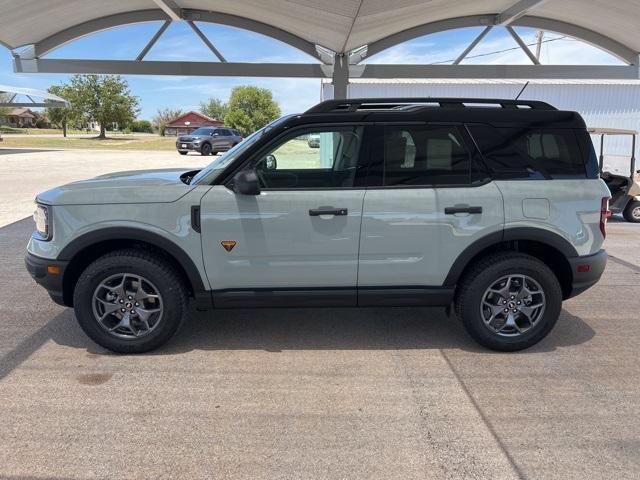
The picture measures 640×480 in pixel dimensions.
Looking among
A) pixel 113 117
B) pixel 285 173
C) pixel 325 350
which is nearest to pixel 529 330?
pixel 325 350

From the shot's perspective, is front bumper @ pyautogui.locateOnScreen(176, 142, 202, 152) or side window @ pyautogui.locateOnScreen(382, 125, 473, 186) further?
front bumper @ pyautogui.locateOnScreen(176, 142, 202, 152)

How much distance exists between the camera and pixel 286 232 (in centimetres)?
383

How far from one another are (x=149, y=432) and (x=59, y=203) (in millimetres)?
1854

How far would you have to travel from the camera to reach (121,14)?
9.77 m

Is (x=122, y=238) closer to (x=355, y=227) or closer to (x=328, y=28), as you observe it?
(x=355, y=227)

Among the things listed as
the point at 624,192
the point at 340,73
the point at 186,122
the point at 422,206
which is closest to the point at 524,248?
the point at 422,206

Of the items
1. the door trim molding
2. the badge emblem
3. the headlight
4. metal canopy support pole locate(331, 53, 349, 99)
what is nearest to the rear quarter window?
the door trim molding

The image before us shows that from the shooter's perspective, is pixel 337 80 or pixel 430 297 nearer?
pixel 430 297

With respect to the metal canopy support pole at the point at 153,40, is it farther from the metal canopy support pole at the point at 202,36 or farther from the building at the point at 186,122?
the building at the point at 186,122

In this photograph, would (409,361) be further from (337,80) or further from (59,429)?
(337,80)

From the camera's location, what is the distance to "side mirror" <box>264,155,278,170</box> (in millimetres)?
3934

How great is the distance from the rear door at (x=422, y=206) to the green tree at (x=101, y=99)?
194 ft

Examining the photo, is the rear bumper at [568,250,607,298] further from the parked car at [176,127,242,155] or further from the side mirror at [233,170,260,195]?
the parked car at [176,127,242,155]

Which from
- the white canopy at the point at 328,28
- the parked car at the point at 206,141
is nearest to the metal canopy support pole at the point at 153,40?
the white canopy at the point at 328,28
